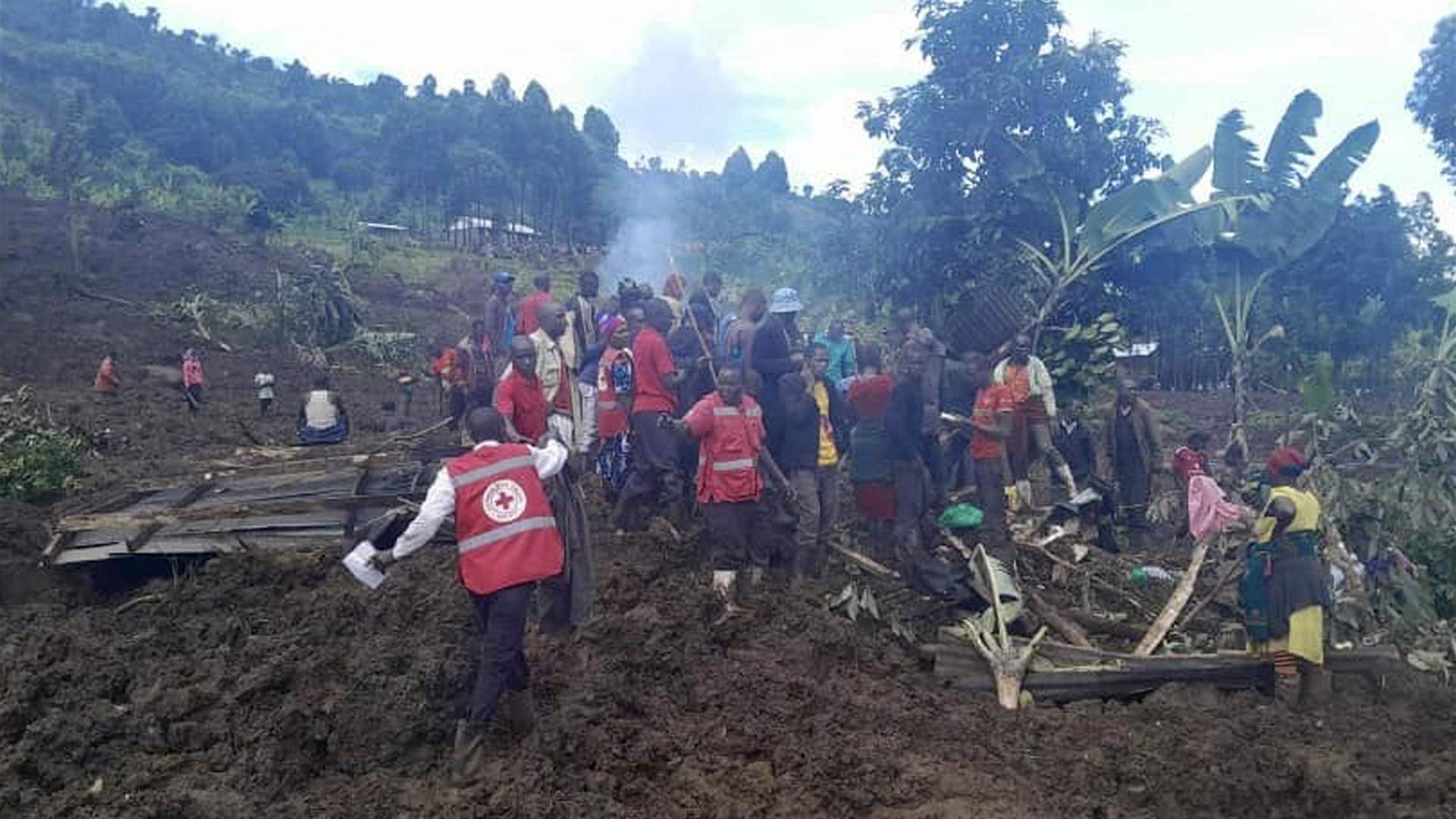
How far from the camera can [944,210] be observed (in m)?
12.1

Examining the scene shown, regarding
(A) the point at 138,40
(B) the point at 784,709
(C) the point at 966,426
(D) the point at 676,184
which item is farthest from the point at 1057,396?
(A) the point at 138,40

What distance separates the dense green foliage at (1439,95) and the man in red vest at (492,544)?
22.5 metres

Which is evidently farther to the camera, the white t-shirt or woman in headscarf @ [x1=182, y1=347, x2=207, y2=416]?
woman in headscarf @ [x1=182, y1=347, x2=207, y2=416]

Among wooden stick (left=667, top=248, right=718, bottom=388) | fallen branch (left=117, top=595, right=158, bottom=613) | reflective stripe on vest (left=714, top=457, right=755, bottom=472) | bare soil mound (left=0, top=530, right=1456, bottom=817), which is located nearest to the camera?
bare soil mound (left=0, top=530, right=1456, bottom=817)

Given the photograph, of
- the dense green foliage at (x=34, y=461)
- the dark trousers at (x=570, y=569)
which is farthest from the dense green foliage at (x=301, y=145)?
the dark trousers at (x=570, y=569)

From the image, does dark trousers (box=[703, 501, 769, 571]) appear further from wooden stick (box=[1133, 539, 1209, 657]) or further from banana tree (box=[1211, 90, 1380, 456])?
banana tree (box=[1211, 90, 1380, 456])

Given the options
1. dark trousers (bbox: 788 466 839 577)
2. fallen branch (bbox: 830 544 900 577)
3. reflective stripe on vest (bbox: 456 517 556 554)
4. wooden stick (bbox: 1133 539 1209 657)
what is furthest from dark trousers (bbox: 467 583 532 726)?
wooden stick (bbox: 1133 539 1209 657)

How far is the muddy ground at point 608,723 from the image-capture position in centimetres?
497

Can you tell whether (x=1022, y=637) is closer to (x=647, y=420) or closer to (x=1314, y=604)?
(x=1314, y=604)

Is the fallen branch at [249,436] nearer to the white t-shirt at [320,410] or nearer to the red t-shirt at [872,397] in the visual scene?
the white t-shirt at [320,410]

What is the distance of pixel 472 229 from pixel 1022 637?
138ft

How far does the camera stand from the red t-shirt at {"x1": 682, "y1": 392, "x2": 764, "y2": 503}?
7.29 meters

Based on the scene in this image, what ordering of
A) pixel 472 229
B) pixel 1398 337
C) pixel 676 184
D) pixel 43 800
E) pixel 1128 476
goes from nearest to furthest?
pixel 43 800
pixel 1128 476
pixel 1398 337
pixel 472 229
pixel 676 184

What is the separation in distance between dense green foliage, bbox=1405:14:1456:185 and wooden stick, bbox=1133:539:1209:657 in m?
18.8
